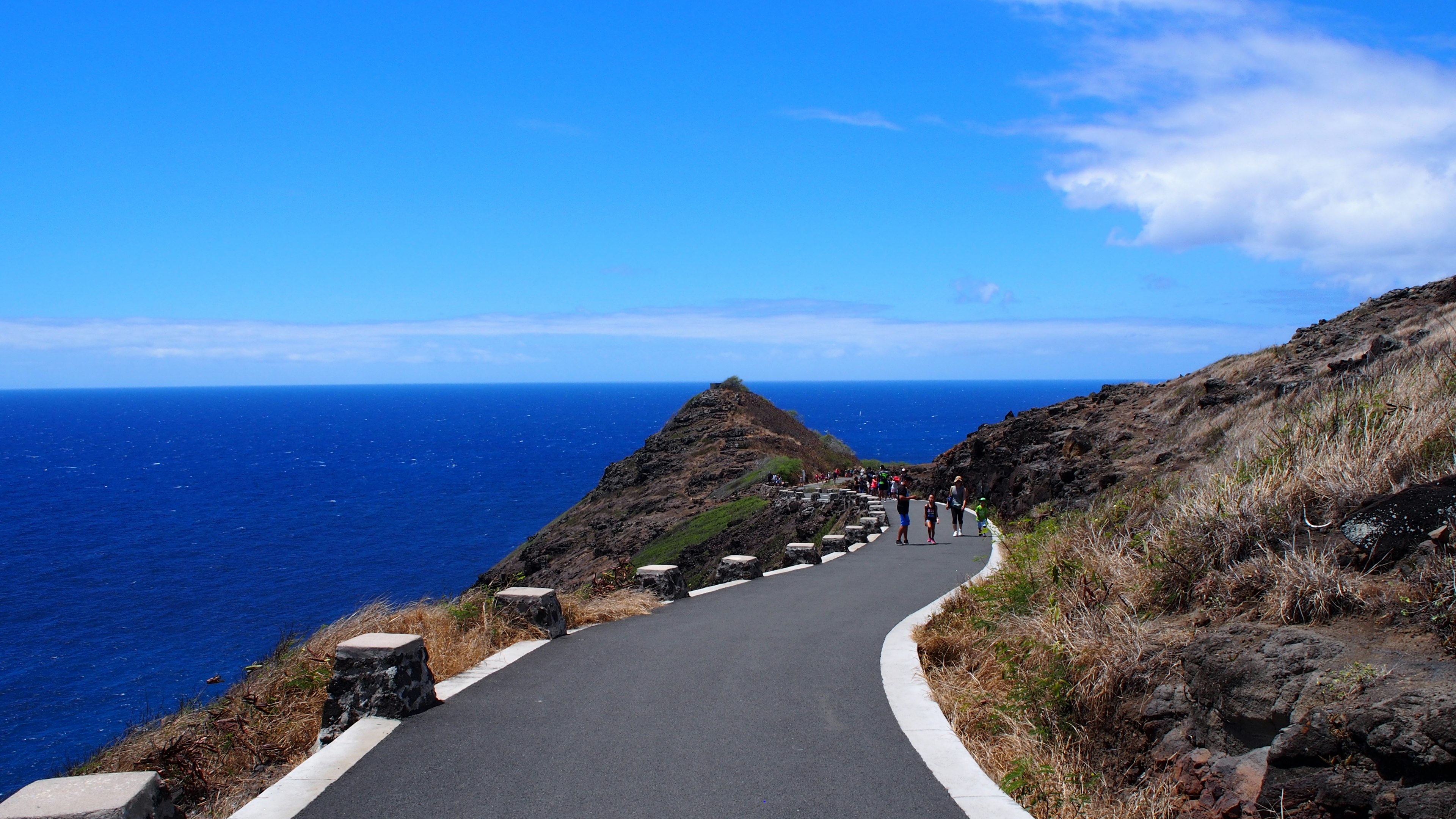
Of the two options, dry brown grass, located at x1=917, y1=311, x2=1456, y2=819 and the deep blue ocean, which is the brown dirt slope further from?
the deep blue ocean

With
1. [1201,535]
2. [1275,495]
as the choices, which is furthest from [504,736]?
[1275,495]

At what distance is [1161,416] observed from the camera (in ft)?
82.3

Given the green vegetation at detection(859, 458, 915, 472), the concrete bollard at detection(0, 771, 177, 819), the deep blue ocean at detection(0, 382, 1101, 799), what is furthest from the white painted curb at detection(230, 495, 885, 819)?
the green vegetation at detection(859, 458, 915, 472)

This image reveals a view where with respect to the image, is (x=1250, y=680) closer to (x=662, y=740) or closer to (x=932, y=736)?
(x=932, y=736)

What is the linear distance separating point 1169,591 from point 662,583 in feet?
23.1

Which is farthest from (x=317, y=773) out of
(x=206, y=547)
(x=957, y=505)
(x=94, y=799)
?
(x=206, y=547)

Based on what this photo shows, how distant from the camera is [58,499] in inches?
2776

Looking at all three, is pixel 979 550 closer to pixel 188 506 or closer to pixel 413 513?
pixel 413 513

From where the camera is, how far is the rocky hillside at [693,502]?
31.2m

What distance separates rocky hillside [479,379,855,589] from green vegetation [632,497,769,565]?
0.07 metres

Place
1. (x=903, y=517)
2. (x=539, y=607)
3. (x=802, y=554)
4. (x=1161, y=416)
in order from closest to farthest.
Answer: (x=539, y=607), (x=802, y=554), (x=903, y=517), (x=1161, y=416)

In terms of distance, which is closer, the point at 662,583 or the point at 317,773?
the point at 317,773

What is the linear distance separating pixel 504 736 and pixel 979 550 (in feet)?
52.6

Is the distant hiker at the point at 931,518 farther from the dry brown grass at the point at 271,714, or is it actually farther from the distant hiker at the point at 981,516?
the dry brown grass at the point at 271,714
